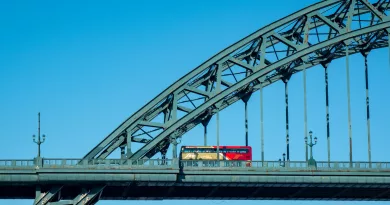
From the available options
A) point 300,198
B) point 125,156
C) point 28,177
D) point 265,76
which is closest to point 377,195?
point 300,198

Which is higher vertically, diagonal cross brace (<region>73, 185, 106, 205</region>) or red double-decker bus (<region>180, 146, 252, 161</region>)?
red double-decker bus (<region>180, 146, 252, 161</region>)

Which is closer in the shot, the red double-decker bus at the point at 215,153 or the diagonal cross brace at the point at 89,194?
the diagonal cross brace at the point at 89,194

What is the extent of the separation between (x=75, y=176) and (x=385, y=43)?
39.2 metres

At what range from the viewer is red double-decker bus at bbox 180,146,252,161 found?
130 metres

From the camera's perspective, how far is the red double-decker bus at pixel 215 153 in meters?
130

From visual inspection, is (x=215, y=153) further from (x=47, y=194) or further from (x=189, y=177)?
(x=47, y=194)

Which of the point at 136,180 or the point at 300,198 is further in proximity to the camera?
the point at 300,198

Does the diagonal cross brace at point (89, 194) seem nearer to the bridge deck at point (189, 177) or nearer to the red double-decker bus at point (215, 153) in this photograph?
the bridge deck at point (189, 177)

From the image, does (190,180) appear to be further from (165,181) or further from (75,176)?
(75,176)

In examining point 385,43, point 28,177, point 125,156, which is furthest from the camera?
point 385,43

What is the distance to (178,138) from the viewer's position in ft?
415

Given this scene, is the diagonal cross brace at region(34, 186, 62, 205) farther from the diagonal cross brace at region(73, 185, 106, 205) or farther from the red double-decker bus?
the red double-decker bus

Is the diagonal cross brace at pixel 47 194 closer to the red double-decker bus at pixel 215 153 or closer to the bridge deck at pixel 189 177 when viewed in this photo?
the bridge deck at pixel 189 177

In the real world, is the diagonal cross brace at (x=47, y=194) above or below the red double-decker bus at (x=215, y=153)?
below
